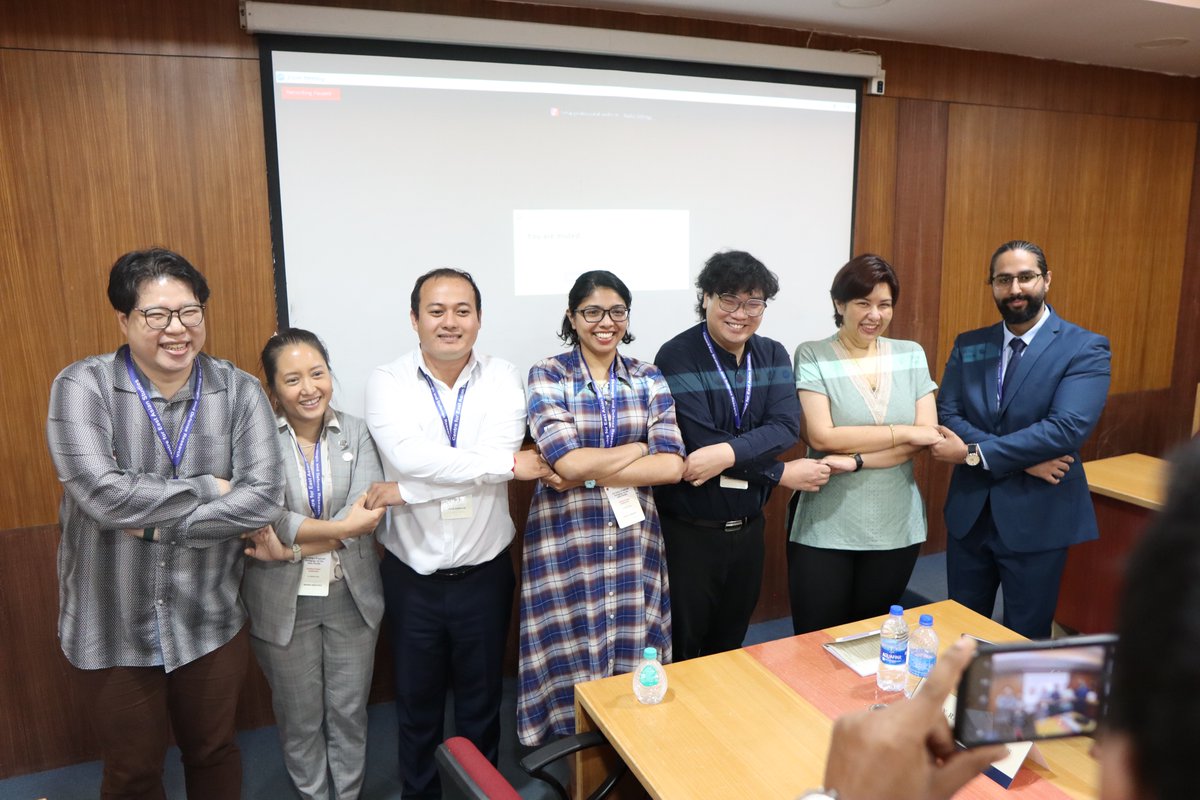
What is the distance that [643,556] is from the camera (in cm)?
250

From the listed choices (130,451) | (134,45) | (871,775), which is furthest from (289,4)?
(871,775)

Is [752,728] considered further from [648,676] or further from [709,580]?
[709,580]

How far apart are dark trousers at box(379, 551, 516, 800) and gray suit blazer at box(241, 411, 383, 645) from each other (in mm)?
112

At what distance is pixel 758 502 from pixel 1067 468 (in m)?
1.13

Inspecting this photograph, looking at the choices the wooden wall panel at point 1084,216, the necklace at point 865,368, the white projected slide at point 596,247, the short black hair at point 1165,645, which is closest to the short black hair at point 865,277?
the necklace at point 865,368

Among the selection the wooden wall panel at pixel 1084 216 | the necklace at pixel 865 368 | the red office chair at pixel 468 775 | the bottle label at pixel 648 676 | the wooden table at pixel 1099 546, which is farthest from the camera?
the wooden wall panel at pixel 1084 216

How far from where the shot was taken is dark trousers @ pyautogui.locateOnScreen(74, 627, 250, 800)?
6.61ft

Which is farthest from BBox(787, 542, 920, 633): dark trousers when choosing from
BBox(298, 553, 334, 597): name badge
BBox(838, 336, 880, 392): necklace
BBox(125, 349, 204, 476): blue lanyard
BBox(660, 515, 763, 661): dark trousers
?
BBox(125, 349, 204, 476): blue lanyard

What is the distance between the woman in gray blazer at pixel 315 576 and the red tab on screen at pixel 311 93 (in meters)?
0.98

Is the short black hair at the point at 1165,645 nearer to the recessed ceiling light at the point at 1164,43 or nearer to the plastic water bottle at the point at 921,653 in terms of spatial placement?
the plastic water bottle at the point at 921,653

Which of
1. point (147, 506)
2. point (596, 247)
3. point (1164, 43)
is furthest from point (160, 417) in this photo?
point (1164, 43)

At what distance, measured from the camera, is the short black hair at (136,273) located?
192 cm

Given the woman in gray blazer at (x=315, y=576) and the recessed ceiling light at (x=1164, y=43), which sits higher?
the recessed ceiling light at (x=1164, y=43)

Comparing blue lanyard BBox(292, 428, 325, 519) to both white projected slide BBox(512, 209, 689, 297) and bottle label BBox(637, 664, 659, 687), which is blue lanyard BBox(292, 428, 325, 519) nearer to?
bottle label BBox(637, 664, 659, 687)
